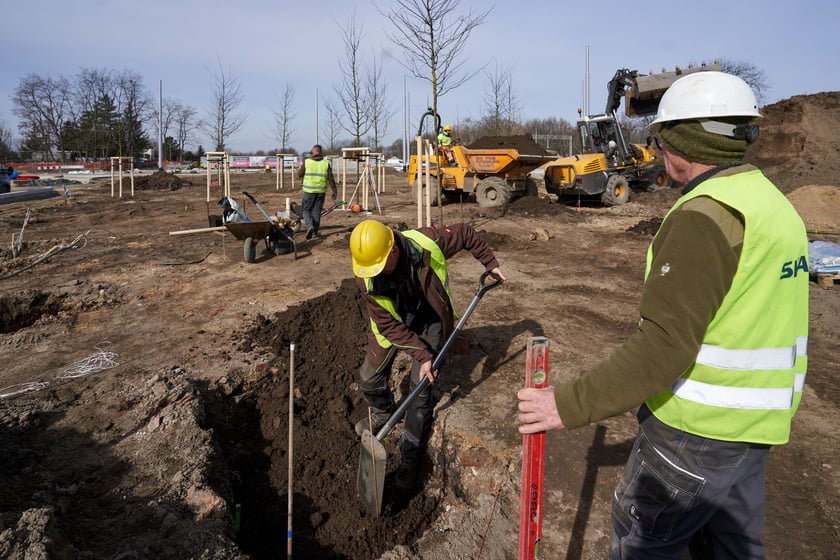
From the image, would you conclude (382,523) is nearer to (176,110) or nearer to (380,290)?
(380,290)

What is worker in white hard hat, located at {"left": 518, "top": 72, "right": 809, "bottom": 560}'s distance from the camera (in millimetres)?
1337

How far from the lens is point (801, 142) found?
18312 millimetres

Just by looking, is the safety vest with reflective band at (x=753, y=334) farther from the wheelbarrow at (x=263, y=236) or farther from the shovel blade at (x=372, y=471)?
the wheelbarrow at (x=263, y=236)

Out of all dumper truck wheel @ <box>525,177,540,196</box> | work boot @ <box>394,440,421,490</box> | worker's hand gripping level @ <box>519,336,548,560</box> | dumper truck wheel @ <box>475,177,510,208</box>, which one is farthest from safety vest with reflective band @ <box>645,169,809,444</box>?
dumper truck wheel @ <box>525,177,540,196</box>

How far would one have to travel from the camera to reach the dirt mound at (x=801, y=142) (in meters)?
16.6

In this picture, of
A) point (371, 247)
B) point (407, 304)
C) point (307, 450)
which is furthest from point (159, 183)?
point (371, 247)

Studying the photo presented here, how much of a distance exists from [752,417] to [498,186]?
12.7m

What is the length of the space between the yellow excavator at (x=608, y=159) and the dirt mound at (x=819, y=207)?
3965mm

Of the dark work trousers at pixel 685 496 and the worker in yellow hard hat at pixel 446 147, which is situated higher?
the worker in yellow hard hat at pixel 446 147

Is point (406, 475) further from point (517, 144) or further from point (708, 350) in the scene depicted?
point (517, 144)

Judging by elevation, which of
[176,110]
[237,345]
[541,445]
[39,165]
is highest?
[176,110]

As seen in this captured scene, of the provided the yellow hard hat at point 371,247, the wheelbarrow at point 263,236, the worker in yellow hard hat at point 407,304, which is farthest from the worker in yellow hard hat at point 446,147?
the yellow hard hat at point 371,247

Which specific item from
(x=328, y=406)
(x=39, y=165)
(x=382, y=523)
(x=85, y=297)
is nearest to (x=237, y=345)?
(x=328, y=406)

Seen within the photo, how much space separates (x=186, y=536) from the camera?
2.77 meters
